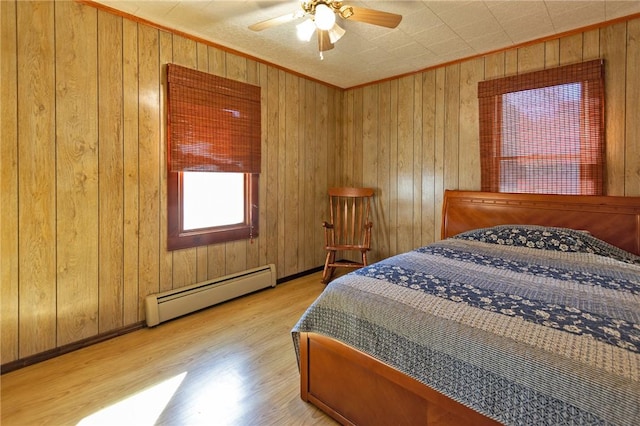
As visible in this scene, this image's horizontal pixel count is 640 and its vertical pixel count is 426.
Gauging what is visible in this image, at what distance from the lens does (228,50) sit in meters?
2.94

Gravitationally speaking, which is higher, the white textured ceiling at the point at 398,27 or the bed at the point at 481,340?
the white textured ceiling at the point at 398,27

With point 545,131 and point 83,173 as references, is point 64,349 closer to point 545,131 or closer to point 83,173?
point 83,173

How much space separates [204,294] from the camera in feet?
9.21

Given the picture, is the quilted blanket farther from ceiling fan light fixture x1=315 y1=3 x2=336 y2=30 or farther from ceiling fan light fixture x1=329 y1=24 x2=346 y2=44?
ceiling fan light fixture x1=329 y1=24 x2=346 y2=44

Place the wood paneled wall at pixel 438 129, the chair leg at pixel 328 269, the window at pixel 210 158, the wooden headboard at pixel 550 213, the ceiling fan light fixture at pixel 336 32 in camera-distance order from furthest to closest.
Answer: the chair leg at pixel 328 269 → the window at pixel 210 158 → the wood paneled wall at pixel 438 129 → the wooden headboard at pixel 550 213 → the ceiling fan light fixture at pixel 336 32

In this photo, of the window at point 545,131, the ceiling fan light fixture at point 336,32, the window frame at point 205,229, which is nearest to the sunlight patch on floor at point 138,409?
the window frame at point 205,229

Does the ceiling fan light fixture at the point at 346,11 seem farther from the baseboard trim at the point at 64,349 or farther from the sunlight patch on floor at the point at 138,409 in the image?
the baseboard trim at the point at 64,349

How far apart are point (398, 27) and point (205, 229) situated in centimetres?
238

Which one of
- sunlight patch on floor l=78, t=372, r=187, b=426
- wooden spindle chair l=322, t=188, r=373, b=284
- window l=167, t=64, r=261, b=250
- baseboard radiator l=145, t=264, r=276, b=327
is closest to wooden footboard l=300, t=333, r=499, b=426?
A: sunlight patch on floor l=78, t=372, r=187, b=426

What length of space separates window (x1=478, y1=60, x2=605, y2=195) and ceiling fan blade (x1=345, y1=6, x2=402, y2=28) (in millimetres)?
1646

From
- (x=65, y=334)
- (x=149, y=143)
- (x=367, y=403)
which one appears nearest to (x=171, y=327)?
(x=65, y=334)

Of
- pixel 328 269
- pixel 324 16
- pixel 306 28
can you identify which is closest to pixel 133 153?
pixel 306 28

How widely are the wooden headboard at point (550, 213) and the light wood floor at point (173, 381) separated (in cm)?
196

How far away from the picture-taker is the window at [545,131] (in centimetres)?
254
